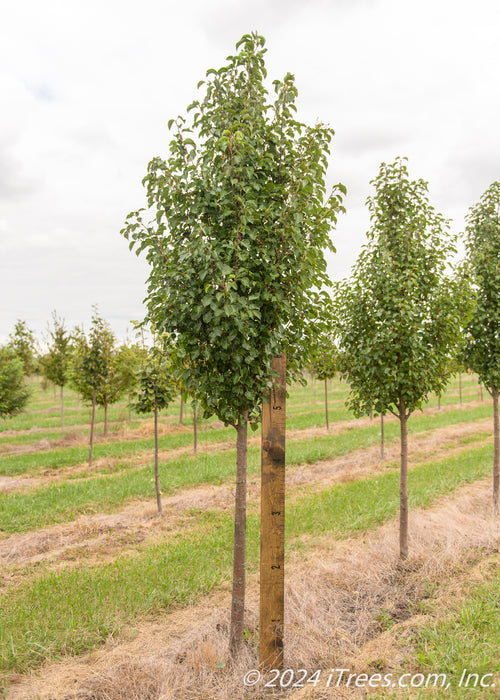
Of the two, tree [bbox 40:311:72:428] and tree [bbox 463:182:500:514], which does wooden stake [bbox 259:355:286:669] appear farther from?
tree [bbox 40:311:72:428]

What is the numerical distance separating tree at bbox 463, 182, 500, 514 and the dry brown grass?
10.1 feet

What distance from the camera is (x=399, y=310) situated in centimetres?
648

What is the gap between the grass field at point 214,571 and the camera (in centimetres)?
420

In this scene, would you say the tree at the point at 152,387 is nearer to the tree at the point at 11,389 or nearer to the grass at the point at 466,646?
the grass at the point at 466,646

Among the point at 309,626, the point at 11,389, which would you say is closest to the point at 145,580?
the point at 309,626

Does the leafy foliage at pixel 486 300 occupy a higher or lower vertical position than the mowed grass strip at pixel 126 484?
higher

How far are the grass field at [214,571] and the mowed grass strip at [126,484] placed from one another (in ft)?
0.21

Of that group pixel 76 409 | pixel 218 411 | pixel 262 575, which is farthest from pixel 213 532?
pixel 76 409

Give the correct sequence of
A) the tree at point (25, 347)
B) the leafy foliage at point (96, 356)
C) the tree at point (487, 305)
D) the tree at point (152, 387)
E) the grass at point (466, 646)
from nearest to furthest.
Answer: the grass at point (466, 646) → the tree at point (487, 305) → the tree at point (152, 387) → the leafy foliage at point (96, 356) → the tree at point (25, 347)

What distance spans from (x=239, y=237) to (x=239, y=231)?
153mm

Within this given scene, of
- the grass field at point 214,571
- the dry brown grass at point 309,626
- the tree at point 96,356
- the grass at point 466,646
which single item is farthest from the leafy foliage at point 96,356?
the grass at point 466,646

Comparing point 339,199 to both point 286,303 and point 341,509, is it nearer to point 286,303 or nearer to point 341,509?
point 286,303

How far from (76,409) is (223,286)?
3471 centimetres

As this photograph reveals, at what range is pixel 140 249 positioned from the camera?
436 centimetres
